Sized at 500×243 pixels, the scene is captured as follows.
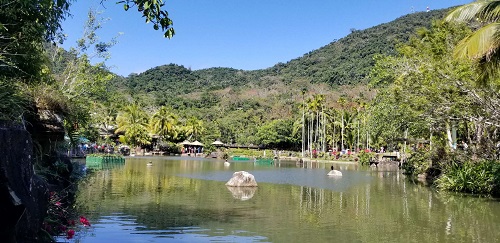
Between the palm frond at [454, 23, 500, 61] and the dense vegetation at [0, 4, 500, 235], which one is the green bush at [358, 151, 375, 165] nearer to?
the dense vegetation at [0, 4, 500, 235]

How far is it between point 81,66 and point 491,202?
16.6 m

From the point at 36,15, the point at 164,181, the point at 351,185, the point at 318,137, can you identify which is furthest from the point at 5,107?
the point at 318,137

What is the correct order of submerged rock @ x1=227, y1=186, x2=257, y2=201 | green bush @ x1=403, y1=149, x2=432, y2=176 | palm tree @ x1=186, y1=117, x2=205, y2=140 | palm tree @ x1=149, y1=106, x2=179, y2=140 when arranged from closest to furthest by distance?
submerged rock @ x1=227, y1=186, x2=257, y2=201, green bush @ x1=403, y1=149, x2=432, y2=176, palm tree @ x1=149, y1=106, x2=179, y2=140, palm tree @ x1=186, y1=117, x2=205, y2=140

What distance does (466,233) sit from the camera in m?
10.6

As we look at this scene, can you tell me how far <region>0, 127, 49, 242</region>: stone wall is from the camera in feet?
20.5

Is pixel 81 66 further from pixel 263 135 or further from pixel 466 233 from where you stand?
pixel 263 135

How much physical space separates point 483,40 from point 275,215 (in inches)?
288

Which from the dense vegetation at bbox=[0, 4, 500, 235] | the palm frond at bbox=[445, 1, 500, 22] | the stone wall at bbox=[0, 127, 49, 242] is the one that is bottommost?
the stone wall at bbox=[0, 127, 49, 242]

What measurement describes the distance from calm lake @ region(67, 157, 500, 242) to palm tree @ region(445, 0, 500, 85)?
4442mm

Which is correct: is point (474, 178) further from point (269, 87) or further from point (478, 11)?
point (269, 87)

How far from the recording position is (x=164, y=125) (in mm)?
67625

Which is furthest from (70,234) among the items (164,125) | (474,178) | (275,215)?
(164,125)

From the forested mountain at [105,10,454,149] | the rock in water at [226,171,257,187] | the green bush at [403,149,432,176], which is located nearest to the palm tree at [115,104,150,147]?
the forested mountain at [105,10,454,149]

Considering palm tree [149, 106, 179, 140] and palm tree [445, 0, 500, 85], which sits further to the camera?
palm tree [149, 106, 179, 140]
